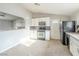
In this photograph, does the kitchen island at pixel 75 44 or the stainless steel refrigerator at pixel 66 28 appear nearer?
the kitchen island at pixel 75 44

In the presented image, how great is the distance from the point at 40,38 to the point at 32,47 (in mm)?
418

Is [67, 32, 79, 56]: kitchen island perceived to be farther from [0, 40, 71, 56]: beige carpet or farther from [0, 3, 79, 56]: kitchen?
[0, 40, 71, 56]: beige carpet

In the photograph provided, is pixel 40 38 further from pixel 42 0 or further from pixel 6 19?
pixel 42 0

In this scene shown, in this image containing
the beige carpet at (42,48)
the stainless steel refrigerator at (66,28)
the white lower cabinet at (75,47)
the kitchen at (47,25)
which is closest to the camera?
the white lower cabinet at (75,47)

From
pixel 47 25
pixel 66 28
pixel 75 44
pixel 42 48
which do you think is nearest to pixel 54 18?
pixel 47 25

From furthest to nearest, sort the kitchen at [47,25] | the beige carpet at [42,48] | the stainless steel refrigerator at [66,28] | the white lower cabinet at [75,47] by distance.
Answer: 1. the stainless steel refrigerator at [66,28]
2. the beige carpet at [42,48]
3. the kitchen at [47,25]
4. the white lower cabinet at [75,47]

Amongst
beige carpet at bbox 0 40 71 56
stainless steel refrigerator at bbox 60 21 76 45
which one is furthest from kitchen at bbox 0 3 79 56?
stainless steel refrigerator at bbox 60 21 76 45

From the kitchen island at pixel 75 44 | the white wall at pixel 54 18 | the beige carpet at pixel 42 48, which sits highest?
the white wall at pixel 54 18

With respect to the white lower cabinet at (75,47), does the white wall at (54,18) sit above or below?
above

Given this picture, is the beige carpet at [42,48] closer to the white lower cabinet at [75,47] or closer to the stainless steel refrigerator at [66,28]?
the white lower cabinet at [75,47]

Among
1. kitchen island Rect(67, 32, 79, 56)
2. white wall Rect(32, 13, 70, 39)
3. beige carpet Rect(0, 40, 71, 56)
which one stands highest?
white wall Rect(32, 13, 70, 39)

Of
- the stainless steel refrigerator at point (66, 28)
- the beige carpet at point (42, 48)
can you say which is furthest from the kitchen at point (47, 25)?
the stainless steel refrigerator at point (66, 28)

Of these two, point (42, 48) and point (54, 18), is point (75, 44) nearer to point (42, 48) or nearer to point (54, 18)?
point (54, 18)

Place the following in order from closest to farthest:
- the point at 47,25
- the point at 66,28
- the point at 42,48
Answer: the point at 47,25
the point at 42,48
the point at 66,28
